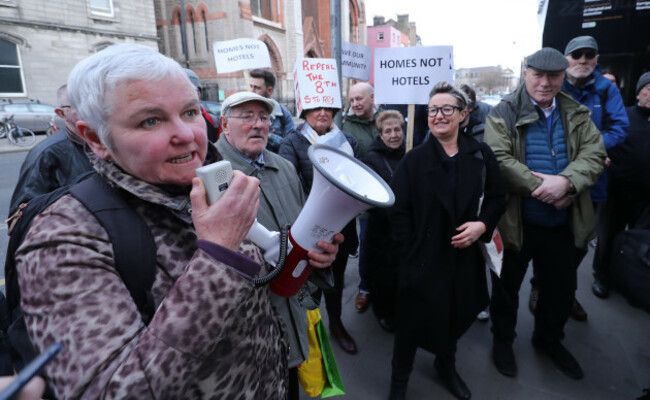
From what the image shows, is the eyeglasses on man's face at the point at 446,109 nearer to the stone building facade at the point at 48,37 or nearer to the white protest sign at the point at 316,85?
the white protest sign at the point at 316,85

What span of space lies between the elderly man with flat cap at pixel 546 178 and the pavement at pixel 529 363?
0.13 meters

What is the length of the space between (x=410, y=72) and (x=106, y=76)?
328 cm

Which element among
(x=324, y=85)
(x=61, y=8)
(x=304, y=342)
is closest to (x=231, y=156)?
(x=304, y=342)

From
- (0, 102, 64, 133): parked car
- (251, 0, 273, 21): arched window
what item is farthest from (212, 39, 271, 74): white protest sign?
(251, 0, 273, 21): arched window

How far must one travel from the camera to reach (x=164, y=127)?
3.19 feet

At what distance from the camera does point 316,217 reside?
4.07 feet

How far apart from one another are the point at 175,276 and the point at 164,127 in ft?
1.28

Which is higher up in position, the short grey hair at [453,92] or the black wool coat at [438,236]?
the short grey hair at [453,92]

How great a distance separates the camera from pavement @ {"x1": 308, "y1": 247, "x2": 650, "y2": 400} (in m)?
2.55

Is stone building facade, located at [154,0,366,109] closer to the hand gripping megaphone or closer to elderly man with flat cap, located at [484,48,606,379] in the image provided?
elderly man with flat cap, located at [484,48,606,379]

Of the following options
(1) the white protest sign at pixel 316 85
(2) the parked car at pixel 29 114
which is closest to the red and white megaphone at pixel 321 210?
(1) the white protest sign at pixel 316 85

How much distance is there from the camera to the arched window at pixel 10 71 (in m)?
16.7

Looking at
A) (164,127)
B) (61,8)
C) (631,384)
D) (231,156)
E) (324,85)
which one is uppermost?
(61,8)

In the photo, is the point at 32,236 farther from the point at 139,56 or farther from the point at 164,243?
the point at 139,56
